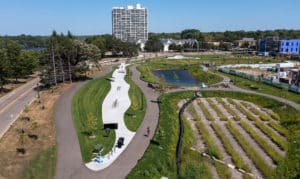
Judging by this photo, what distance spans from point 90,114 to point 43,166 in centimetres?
1205

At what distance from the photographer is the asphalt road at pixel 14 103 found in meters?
27.6

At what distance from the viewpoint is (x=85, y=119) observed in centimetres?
2791

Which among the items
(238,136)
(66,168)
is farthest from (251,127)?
(66,168)

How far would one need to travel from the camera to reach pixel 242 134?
25.5m

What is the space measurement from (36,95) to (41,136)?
17.5m

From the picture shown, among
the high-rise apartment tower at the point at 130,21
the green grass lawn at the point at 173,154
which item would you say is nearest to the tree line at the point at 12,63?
the green grass lawn at the point at 173,154

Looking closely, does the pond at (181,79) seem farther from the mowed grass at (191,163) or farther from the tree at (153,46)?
the tree at (153,46)

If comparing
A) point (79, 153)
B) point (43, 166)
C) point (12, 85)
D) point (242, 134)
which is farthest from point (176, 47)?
point (43, 166)

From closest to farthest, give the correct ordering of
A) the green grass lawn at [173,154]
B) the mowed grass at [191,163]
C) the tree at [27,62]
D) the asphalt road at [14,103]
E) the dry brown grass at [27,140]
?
1. the green grass lawn at [173,154]
2. the mowed grass at [191,163]
3. the dry brown grass at [27,140]
4. the asphalt road at [14,103]
5. the tree at [27,62]

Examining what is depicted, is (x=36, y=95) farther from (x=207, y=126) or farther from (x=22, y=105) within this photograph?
(x=207, y=126)

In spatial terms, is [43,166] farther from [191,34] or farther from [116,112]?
[191,34]

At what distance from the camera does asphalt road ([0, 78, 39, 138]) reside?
27.6 metres

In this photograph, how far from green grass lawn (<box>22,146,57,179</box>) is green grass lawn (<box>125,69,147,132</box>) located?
7.13m

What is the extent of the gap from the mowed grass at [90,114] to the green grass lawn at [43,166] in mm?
1911
